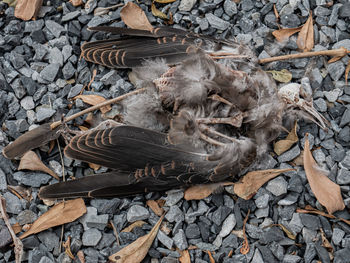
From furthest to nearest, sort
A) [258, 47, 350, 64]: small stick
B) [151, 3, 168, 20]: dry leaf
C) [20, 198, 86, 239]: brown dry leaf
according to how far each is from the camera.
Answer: [151, 3, 168, 20]: dry leaf < [258, 47, 350, 64]: small stick < [20, 198, 86, 239]: brown dry leaf

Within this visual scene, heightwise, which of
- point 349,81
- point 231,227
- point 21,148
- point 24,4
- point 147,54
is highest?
point 24,4

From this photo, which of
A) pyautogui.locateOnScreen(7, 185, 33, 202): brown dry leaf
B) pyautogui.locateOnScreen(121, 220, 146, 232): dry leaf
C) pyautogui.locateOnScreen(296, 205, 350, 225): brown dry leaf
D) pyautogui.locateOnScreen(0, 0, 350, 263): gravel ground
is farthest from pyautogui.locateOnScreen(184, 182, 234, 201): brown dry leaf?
pyautogui.locateOnScreen(7, 185, 33, 202): brown dry leaf

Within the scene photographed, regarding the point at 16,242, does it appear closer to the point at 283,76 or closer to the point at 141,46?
the point at 141,46

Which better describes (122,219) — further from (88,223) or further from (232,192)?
(232,192)

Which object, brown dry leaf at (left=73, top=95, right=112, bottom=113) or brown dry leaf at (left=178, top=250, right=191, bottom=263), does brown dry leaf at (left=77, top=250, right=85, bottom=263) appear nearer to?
brown dry leaf at (left=178, top=250, right=191, bottom=263)

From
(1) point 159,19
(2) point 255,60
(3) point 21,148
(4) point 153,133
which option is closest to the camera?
(4) point 153,133

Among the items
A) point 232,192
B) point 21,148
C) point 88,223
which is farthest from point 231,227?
point 21,148
